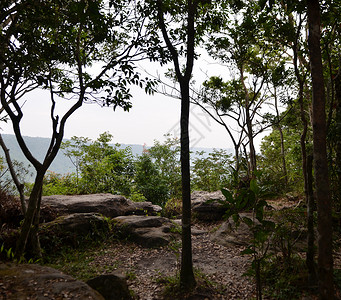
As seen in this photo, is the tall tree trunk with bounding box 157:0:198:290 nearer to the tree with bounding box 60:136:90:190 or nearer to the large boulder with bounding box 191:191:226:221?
the large boulder with bounding box 191:191:226:221

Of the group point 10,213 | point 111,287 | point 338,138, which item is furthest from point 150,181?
point 338,138

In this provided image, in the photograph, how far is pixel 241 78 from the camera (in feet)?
29.6

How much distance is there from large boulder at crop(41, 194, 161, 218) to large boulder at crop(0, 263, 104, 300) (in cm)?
286

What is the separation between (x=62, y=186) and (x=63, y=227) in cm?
442

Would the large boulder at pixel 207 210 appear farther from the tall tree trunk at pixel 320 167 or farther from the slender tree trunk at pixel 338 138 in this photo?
the tall tree trunk at pixel 320 167

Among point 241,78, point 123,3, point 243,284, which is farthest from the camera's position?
point 241,78

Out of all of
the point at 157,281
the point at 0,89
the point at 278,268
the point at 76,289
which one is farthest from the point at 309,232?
the point at 0,89

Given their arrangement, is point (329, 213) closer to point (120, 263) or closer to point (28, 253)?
point (120, 263)

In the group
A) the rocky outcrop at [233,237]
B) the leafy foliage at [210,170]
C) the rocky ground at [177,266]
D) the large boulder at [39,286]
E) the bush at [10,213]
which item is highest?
the leafy foliage at [210,170]

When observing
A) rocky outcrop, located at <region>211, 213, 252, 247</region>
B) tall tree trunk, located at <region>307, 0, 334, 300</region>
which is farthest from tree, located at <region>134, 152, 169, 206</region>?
tall tree trunk, located at <region>307, 0, 334, 300</region>

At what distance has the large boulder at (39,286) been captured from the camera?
8.45 feet

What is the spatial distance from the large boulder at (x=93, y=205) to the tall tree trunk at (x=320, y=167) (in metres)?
5.38

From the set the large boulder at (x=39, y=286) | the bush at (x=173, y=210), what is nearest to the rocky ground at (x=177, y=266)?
the large boulder at (x=39, y=286)

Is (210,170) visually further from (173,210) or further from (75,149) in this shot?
(75,149)
